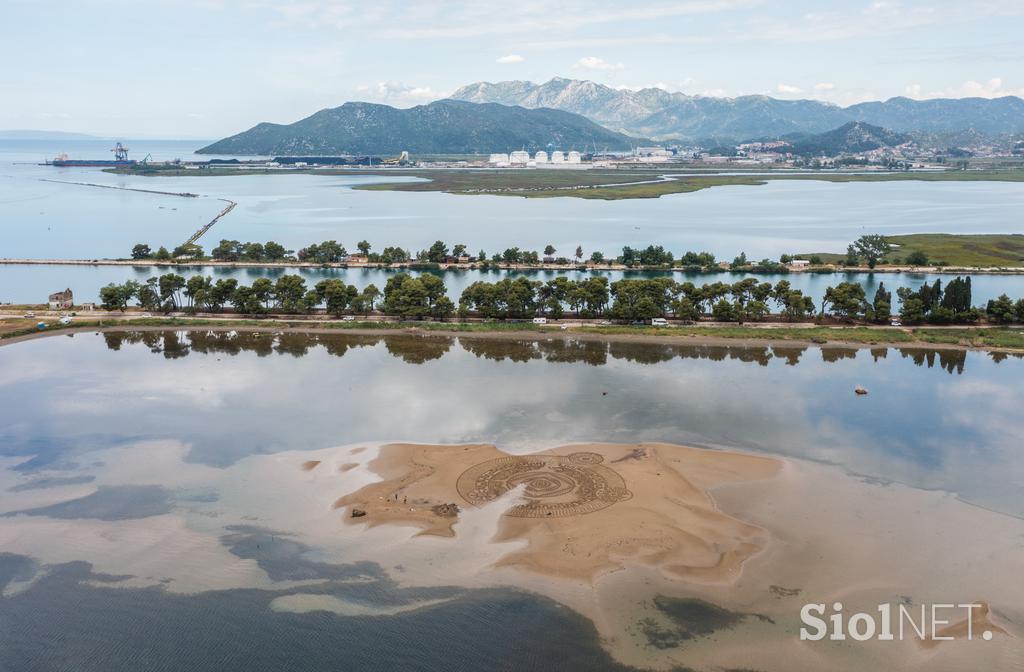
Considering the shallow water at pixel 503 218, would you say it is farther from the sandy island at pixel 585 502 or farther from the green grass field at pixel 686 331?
the sandy island at pixel 585 502

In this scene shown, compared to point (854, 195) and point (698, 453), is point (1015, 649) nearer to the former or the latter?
point (698, 453)

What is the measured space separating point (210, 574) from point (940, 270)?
51106mm

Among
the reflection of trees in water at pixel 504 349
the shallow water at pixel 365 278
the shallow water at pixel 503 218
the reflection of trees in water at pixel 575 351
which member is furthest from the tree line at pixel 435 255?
the reflection of trees in water at pixel 575 351

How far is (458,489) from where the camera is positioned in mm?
19000

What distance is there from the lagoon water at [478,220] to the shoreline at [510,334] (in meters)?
9.20

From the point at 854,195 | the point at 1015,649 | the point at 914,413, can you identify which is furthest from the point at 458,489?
the point at 854,195

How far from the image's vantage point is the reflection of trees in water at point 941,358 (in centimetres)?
3022

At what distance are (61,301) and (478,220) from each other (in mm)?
42418

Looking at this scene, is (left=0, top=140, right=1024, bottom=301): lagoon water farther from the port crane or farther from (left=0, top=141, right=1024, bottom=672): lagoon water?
the port crane

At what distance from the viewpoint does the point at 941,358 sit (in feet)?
102

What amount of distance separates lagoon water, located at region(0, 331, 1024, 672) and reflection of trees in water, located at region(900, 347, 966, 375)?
0.51 feet

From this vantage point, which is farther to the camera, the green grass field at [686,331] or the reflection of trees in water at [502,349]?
the green grass field at [686,331]

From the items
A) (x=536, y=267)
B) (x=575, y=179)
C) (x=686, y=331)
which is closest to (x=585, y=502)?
(x=686, y=331)

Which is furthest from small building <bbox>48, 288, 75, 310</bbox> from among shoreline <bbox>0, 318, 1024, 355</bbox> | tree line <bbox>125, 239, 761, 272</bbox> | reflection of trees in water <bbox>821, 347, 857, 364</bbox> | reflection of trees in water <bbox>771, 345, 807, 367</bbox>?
reflection of trees in water <bbox>821, 347, 857, 364</bbox>
